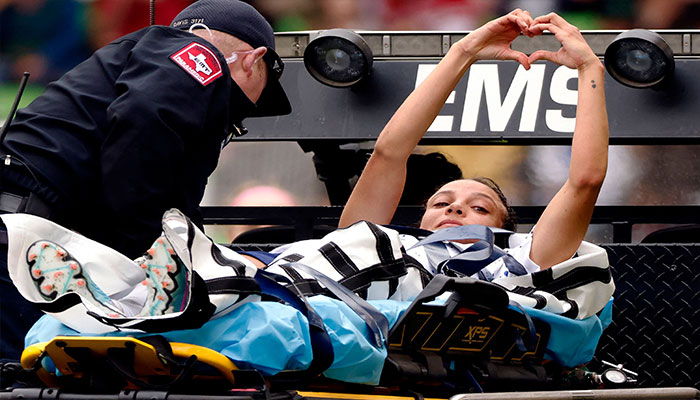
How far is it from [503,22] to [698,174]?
1136mm

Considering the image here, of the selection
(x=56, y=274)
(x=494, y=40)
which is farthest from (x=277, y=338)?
(x=494, y=40)

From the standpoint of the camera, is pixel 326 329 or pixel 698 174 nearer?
pixel 326 329

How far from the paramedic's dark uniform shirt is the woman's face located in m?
0.84

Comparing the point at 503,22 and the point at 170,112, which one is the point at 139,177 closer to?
the point at 170,112

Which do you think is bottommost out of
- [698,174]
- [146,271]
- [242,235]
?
[242,235]

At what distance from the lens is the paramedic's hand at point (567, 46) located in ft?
7.72

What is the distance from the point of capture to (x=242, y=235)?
334cm

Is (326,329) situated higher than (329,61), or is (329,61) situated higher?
(329,61)

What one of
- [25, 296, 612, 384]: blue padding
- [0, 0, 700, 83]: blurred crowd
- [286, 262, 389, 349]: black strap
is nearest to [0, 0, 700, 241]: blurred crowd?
[0, 0, 700, 83]: blurred crowd

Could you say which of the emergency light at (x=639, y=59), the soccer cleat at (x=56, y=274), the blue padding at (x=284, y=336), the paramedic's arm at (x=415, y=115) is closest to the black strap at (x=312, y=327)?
the blue padding at (x=284, y=336)

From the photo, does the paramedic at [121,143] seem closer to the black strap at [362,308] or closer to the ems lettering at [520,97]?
the black strap at [362,308]

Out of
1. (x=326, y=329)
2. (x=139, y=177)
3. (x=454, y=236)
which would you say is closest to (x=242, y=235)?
(x=454, y=236)

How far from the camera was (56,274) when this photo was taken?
159cm

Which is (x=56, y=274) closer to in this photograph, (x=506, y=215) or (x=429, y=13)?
(x=506, y=215)
